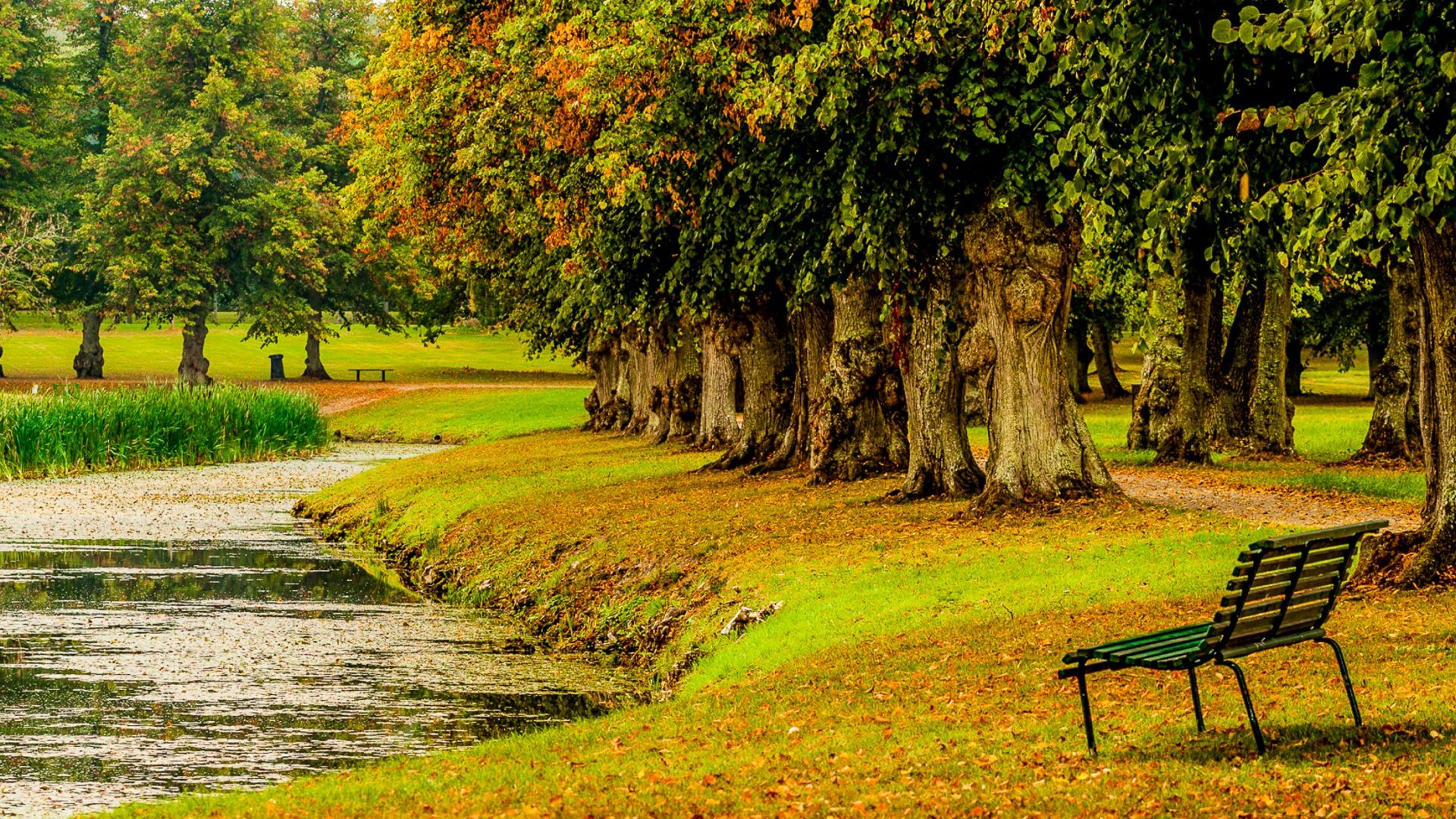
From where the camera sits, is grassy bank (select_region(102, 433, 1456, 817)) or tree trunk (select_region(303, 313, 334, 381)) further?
tree trunk (select_region(303, 313, 334, 381))

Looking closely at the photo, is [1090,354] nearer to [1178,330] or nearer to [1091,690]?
[1178,330]

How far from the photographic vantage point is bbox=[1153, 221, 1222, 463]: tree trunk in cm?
3094

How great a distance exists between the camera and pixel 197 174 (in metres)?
78.2

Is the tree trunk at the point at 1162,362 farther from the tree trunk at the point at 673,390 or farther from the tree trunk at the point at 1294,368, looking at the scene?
the tree trunk at the point at 1294,368

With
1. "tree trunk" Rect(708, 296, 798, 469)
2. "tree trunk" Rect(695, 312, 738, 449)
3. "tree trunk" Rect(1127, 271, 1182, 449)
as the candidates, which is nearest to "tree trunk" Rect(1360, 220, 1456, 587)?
"tree trunk" Rect(1127, 271, 1182, 449)

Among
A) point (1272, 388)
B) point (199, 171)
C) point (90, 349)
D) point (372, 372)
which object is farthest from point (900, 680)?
point (372, 372)

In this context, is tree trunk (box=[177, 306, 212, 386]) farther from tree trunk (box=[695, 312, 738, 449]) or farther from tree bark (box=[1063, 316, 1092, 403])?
tree trunk (box=[695, 312, 738, 449])

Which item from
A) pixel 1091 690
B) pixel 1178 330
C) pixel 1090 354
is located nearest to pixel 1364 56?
pixel 1091 690

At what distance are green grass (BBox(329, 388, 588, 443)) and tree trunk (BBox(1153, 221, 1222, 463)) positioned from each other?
92.2 feet

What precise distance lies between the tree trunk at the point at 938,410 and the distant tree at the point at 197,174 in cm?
5771

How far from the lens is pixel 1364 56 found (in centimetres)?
1391

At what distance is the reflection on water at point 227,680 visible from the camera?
13773 mm

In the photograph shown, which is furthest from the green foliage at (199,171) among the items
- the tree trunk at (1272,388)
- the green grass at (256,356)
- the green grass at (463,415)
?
the tree trunk at (1272,388)

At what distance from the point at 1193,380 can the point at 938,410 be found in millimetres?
7967
